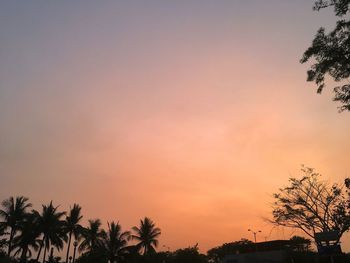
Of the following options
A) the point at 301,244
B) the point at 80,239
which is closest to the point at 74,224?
the point at 80,239

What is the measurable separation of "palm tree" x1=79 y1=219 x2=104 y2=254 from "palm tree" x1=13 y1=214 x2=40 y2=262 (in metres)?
9.27

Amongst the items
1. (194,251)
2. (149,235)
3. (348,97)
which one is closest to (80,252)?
(149,235)

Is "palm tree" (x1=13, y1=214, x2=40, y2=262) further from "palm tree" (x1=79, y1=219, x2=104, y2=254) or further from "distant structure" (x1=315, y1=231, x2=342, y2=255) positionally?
"distant structure" (x1=315, y1=231, x2=342, y2=255)

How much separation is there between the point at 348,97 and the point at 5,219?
4891 centimetres

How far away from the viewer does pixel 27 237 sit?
175ft

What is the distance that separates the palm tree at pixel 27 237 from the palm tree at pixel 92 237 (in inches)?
365

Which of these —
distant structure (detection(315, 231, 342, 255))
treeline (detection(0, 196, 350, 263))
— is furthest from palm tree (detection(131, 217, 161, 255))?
distant structure (detection(315, 231, 342, 255))

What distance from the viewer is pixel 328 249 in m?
26.2

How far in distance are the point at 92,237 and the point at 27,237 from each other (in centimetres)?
1267

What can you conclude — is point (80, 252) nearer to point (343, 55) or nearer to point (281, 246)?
point (281, 246)

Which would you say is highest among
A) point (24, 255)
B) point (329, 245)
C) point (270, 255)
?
point (24, 255)

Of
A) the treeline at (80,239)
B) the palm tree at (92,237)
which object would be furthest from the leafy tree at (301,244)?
the palm tree at (92,237)

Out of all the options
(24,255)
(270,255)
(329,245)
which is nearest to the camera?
(329,245)

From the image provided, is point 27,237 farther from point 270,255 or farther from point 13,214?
point 270,255
